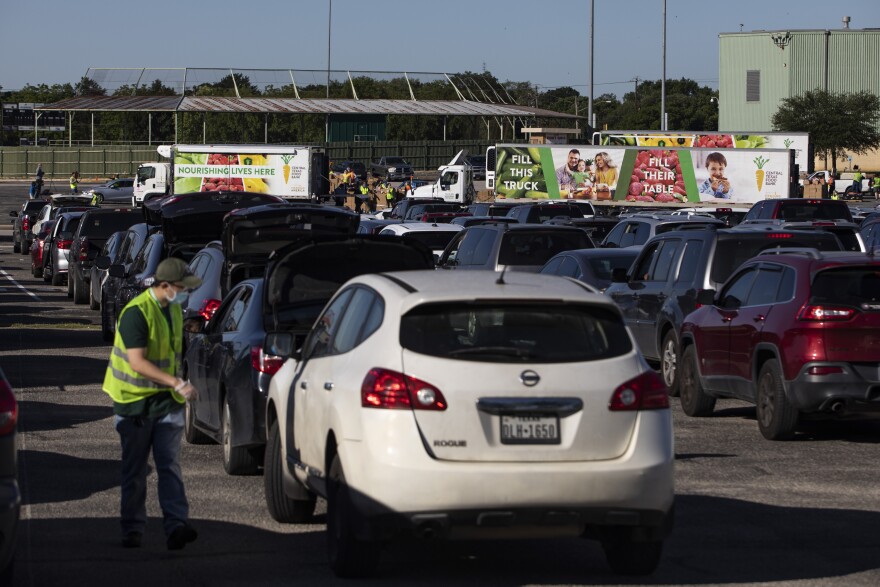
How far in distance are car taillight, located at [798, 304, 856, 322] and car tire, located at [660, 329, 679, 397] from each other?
337 cm

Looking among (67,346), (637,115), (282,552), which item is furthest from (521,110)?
(282,552)

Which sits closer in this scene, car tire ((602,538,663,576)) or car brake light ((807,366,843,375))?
car tire ((602,538,663,576))

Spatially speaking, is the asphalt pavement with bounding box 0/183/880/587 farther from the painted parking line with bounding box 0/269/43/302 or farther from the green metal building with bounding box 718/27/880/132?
the green metal building with bounding box 718/27/880/132

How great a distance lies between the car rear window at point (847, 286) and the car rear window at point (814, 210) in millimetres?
19509

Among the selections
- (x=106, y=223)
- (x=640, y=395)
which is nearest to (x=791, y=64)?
(x=106, y=223)

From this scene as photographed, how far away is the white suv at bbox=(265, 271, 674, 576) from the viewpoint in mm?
7078

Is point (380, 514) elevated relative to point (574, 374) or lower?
lower

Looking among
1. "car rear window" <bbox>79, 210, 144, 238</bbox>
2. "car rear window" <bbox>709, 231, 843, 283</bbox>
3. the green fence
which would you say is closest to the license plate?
"car rear window" <bbox>709, 231, 843, 283</bbox>

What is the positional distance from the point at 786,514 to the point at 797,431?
14.0 ft

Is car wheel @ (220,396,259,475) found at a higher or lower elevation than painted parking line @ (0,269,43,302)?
lower

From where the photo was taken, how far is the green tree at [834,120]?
91.4 meters

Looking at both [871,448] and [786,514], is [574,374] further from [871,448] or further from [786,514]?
[871,448]

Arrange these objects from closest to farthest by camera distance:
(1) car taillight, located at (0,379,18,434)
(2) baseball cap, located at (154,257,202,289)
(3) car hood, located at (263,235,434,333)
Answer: (1) car taillight, located at (0,379,18,434), (2) baseball cap, located at (154,257,202,289), (3) car hood, located at (263,235,434,333)

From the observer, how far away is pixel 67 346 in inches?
841
